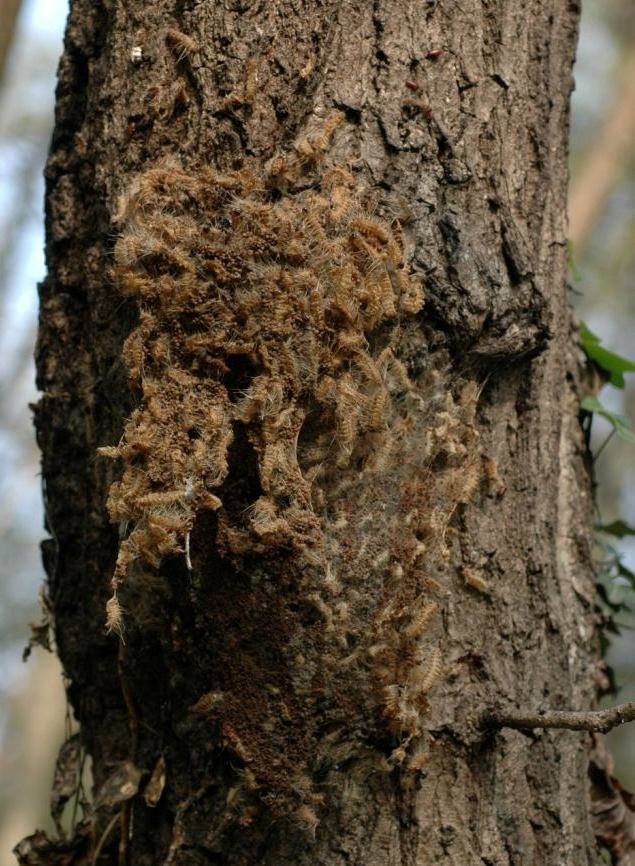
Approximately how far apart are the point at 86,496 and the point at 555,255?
3.41ft

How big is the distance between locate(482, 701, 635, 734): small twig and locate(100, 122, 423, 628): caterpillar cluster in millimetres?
438

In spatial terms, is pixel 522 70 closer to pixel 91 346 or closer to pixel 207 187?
pixel 207 187

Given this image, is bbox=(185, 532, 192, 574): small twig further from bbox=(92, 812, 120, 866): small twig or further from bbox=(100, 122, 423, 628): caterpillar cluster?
bbox=(92, 812, 120, 866): small twig

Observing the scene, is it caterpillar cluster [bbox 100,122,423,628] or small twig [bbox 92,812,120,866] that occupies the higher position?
caterpillar cluster [bbox 100,122,423,628]

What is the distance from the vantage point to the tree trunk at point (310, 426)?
145 cm

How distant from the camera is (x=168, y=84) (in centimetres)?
160

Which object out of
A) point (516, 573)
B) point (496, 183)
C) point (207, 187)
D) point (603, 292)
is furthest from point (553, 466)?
point (603, 292)

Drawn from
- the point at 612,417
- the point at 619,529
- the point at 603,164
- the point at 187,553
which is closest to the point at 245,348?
the point at 187,553

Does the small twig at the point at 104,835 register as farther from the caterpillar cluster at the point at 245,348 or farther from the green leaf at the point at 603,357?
the green leaf at the point at 603,357

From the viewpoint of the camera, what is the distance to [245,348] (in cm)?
144

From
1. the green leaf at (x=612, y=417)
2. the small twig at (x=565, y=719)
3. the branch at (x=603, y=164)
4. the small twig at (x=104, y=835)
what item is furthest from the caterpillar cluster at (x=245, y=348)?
the branch at (x=603, y=164)

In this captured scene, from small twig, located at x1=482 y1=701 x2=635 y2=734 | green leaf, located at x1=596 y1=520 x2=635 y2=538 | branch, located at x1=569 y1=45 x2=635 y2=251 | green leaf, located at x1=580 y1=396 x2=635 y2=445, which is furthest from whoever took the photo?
branch, located at x1=569 y1=45 x2=635 y2=251

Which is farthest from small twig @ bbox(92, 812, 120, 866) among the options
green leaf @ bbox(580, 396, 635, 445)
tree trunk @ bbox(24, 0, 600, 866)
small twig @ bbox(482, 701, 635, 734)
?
green leaf @ bbox(580, 396, 635, 445)

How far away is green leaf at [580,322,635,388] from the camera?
2.16m
